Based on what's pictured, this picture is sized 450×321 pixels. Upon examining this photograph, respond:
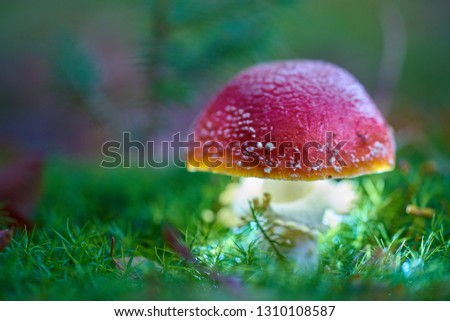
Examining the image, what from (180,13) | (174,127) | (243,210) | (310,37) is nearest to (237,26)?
(180,13)

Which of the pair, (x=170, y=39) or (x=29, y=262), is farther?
(x=170, y=39)

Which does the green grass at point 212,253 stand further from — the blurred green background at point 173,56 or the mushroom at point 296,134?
the blurred green background at point 173,56

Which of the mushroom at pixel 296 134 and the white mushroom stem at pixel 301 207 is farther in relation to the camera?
the white mushroom stem at pixel 301 207

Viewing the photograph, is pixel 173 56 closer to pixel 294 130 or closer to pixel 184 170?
pixel 184 170

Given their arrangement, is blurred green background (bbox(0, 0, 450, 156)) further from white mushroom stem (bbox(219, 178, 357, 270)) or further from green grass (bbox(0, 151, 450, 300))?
white mushroom stem (bbox(219, 178, 357, 270))

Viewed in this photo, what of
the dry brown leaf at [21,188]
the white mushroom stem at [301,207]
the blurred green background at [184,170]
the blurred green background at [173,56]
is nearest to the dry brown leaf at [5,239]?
the blurred green background at [184,170]

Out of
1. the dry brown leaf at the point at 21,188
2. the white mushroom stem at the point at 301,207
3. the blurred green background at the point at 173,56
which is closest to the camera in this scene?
the white mushroom stem at the point at 301,207
